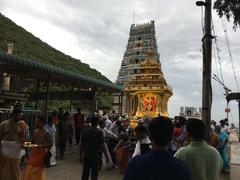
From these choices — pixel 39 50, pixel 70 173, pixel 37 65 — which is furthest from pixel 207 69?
pixel 39 50

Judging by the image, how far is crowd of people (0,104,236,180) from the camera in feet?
8.25

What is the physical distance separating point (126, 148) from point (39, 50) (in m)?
59.1

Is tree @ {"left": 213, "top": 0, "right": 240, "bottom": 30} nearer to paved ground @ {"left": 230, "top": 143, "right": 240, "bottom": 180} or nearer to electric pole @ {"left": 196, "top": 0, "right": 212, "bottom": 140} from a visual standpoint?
electric pole @ {"left": 196, "top": 0, "right": 212, "bottom": 140}

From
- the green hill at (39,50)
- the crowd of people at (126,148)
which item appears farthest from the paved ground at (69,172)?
the green hill at (39,50)

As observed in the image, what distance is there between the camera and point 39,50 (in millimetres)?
66062

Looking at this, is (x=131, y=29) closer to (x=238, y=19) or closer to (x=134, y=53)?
(x=134, y=53)

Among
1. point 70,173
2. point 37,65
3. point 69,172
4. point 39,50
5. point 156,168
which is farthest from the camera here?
point 39,50

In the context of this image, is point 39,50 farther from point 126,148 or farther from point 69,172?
point 126,148

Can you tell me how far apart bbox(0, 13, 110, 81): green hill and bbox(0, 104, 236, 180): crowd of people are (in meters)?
51.2

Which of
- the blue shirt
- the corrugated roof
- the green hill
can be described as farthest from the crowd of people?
the green hill

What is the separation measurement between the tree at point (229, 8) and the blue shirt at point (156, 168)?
5640mm

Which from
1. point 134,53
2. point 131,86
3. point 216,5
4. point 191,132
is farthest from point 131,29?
point 191,132

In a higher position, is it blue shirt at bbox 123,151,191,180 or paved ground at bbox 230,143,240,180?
blue shirt at bbox 123,151,191,180

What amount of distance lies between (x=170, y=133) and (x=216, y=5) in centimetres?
570
